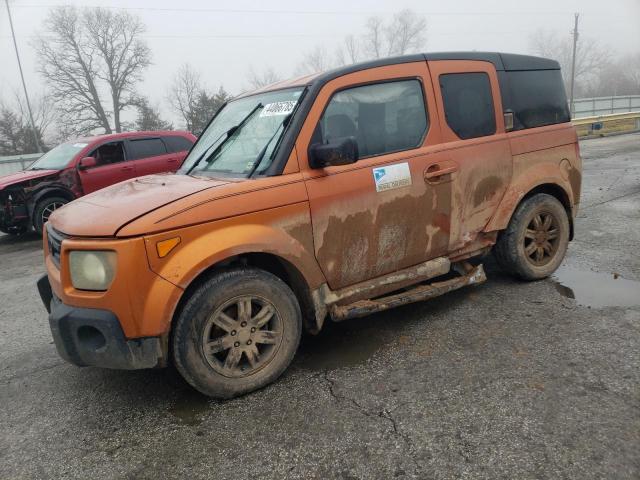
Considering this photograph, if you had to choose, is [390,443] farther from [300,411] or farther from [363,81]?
[363,81]

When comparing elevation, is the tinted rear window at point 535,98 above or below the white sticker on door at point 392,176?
above

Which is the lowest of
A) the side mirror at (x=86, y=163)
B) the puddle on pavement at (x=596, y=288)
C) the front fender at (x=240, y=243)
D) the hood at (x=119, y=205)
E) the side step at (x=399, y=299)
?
the puddle on pavement at (x=596, y=288)

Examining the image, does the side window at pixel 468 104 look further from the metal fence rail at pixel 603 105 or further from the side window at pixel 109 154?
the metal fence rail at pixel 603 105

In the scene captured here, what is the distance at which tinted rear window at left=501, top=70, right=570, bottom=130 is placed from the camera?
4.03m

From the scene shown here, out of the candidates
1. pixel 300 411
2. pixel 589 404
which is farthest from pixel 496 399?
pixel 300 411

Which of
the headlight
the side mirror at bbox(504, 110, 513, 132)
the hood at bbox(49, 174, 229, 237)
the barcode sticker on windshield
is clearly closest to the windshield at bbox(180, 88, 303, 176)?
the barcode sticker on windshield

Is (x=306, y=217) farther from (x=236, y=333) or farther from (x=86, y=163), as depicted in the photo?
(x=86, y=163)

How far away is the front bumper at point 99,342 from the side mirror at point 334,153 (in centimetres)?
142

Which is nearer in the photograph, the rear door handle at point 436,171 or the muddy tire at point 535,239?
the rear door handle at point 436,171

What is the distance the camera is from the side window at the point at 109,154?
904 centimetres

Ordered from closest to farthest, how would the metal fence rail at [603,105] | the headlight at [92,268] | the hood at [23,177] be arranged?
the headlight at [92,268] → the hood at [23,177] → the metal fence rail at [603,105]

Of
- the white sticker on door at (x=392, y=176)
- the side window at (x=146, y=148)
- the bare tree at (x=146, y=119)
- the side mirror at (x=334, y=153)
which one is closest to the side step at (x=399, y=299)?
the white sticker on door at (x=392, y=176)

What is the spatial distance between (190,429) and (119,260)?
101 cm

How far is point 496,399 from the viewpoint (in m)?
2.66
